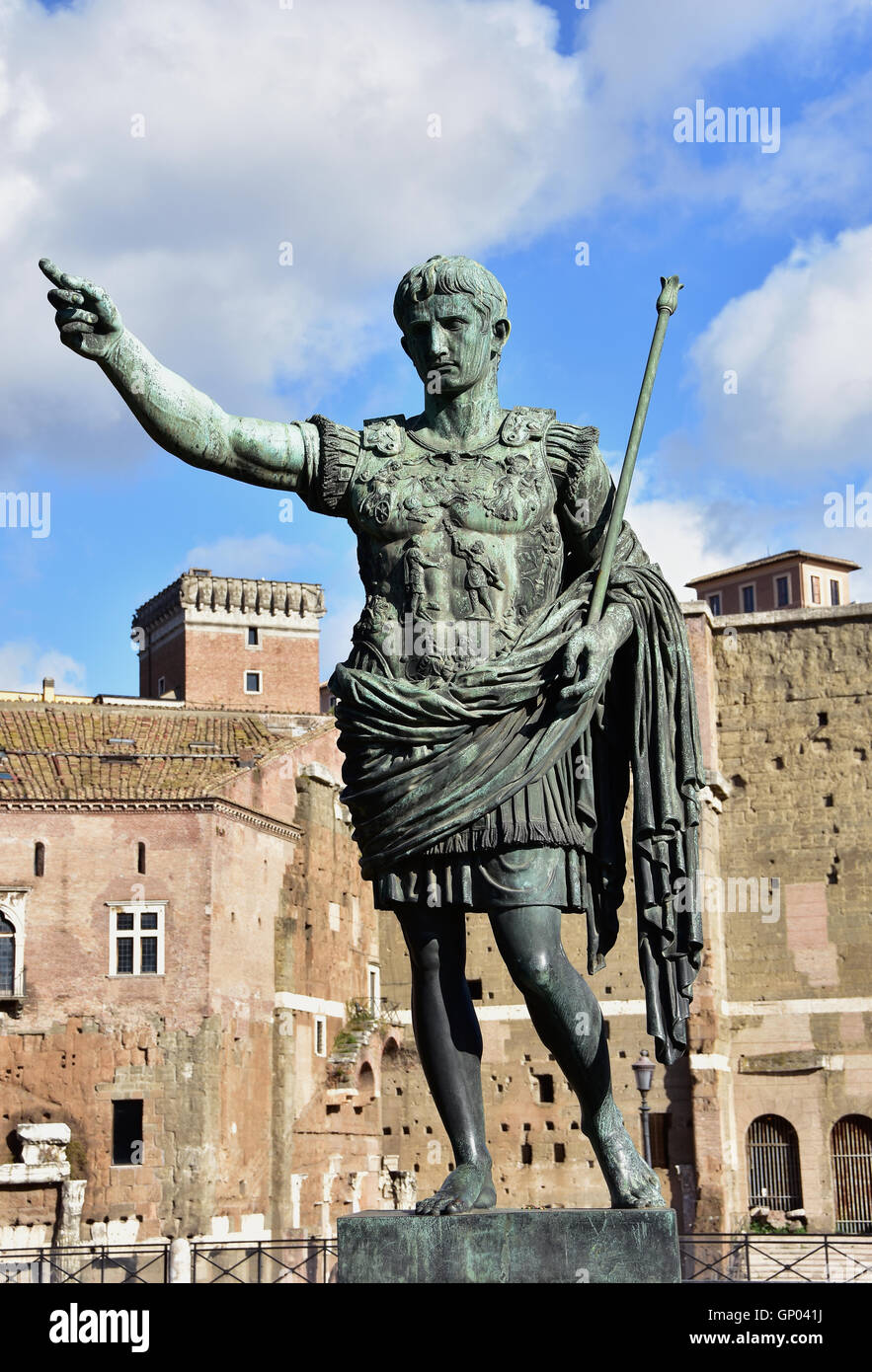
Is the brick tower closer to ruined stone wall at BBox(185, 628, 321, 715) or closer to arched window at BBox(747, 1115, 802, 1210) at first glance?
ruined stone wall at BBox(185, 628, 321, 715)

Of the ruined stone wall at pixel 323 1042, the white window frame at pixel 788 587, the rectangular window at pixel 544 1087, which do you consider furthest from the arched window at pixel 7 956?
the white window frame at pixel 788 587

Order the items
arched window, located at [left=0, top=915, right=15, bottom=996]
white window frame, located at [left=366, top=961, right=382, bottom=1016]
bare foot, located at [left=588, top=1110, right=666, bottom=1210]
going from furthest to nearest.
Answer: white window frame, located at [left=366, top=961, right=382, bottom=1016] < arched window, located at [left=0, top=915, right=15, bottom=996] < bare foot, located at [left=588, top=1110, right=666, bottom=1210]

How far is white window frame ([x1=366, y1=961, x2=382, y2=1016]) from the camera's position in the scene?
39.6 m

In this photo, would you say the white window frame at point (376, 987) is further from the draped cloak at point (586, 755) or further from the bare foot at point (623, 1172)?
the bare foot at point (623, 1172)

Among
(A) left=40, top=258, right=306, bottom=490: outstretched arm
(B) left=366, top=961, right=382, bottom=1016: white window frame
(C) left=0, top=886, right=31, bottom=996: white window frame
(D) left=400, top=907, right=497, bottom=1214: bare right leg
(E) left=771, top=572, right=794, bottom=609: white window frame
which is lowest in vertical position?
(D) left=400, top=907, right=497, bottom=1214: bare right leg

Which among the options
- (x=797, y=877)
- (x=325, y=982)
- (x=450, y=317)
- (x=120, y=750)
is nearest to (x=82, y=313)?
(x=450, y=317)

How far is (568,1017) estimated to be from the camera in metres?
4.57

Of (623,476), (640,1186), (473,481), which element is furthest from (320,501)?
(640,1186)

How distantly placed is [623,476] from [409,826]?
116cm

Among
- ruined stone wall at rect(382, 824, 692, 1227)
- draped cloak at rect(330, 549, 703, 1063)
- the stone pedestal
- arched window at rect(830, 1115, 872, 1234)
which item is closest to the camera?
the stone pedestal

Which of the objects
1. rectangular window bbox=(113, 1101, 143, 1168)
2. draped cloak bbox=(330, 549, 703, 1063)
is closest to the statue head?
draped cloak bbox=(330, 549, 703, 1063)

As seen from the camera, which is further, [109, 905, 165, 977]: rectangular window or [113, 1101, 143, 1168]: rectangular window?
[109, 905, 165, 977]: rectangular window

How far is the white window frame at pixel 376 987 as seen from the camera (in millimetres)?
39588

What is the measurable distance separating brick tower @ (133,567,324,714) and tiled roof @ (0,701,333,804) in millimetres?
19938
